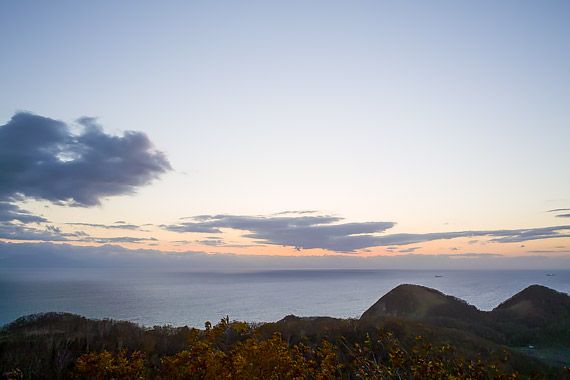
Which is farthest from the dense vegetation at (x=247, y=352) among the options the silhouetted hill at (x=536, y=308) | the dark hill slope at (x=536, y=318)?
the silhouetted hill at (x=536, y=308)

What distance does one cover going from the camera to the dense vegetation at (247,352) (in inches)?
238

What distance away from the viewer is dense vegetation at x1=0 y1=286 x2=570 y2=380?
238 inches

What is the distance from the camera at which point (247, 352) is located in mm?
6066

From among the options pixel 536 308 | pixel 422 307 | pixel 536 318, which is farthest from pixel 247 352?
pixel 536 308

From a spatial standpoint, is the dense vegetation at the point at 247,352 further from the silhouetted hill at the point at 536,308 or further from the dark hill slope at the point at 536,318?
the silhouetted hill at the point at 536,308

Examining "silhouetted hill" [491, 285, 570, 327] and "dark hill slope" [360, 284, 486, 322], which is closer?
"silhouetted hill" [491, 285, 570, 327]

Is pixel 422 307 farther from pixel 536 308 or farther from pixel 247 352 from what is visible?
pixel 247 352

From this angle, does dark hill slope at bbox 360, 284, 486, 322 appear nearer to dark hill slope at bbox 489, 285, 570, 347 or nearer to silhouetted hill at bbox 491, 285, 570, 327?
dark hill slope at bbox 489, 285, 570, 347

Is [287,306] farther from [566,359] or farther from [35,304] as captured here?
[566,359]

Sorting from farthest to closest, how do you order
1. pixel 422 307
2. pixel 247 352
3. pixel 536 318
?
pixel 422 307 < pixel 536 318 < pixel 247 352

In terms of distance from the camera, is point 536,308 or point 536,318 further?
point 536,308

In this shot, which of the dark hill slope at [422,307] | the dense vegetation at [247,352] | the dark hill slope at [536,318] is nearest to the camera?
the dense vegetation at [247,352]

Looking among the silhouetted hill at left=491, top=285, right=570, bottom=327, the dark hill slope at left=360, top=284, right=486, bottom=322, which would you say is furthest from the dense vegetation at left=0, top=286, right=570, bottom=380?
the silhouetted hill at left=491, top=285, right=570, bottom=327

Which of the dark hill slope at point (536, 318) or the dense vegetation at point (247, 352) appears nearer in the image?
the dense vegetation at point (247, 352)
